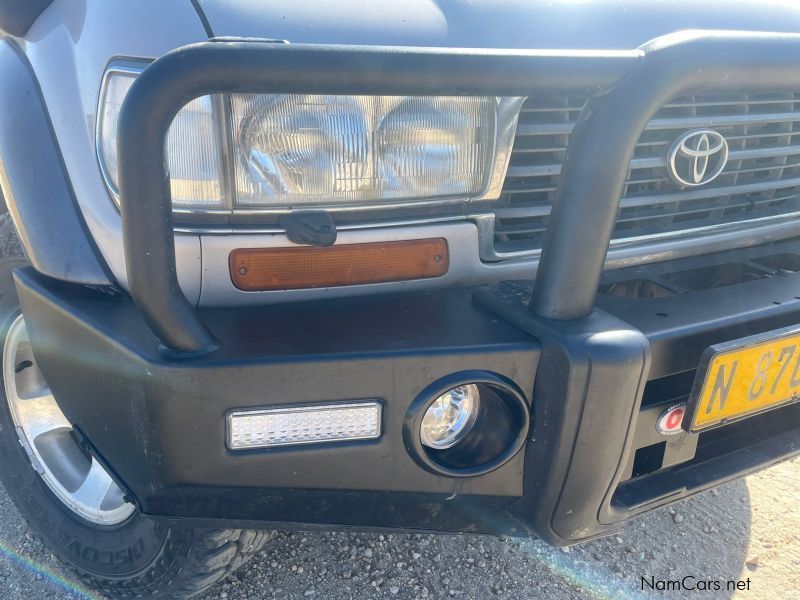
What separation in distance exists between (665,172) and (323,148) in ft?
2.85

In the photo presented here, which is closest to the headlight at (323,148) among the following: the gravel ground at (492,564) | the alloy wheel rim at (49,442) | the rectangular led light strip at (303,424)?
the rectangular led light strip at (303,424)

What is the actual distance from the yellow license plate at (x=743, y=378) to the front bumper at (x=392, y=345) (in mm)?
48

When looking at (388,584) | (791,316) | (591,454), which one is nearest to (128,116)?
(591,454)

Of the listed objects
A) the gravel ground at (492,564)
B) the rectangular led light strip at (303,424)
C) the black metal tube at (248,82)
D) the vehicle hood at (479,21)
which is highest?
the vehicle hood at (479,21)

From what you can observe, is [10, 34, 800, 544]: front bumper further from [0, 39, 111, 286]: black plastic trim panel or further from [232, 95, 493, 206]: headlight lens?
[232, 95, 493, 206]: headlight lens

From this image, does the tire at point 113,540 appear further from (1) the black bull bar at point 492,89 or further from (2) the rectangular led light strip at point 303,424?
(1) the black bull bar at point 492,89

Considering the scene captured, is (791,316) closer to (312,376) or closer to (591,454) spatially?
(591,454)

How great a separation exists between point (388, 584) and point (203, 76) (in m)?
1.58

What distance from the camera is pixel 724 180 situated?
190 centimetres

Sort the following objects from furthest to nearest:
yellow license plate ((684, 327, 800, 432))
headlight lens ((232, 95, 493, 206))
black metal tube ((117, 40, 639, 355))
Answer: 1. yellow license plate ((684, 327, 800, 432))
2. headlight lens ((232, 95, 493, 206))
3. black metal tube ((117, 40, 639, 355))

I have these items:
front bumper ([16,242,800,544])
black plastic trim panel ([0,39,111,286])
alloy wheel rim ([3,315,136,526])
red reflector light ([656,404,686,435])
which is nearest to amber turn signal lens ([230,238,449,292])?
front bumper ([16,242,800,544])

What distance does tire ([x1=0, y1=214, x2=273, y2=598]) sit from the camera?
174 centimetres

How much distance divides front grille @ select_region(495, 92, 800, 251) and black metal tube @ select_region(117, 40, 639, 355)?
1.27 ft

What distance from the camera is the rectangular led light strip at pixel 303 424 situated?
4.02 ft
